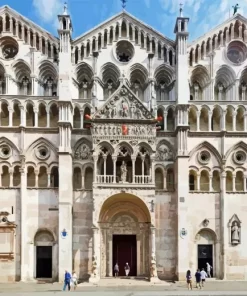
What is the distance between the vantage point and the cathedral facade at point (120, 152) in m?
32.5

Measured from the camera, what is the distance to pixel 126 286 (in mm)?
30391

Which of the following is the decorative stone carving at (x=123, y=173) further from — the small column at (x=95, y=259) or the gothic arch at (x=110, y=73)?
the gothic arch at (x=110, y=73)

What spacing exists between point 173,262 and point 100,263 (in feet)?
16.4

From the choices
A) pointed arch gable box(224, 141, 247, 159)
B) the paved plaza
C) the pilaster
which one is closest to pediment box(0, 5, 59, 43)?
the pilaster

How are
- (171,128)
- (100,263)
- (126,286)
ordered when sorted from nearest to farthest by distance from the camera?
(126,286) → (100,263) → (171,128)

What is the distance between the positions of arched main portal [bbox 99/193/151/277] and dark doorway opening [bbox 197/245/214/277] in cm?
367

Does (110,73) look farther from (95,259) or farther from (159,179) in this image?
(95,259)

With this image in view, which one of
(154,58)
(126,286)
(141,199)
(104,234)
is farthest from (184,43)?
(126,286)

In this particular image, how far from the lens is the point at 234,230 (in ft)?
109

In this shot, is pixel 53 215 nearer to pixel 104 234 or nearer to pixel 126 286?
pixel 104 234

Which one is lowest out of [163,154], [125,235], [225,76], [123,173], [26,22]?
[125,235]

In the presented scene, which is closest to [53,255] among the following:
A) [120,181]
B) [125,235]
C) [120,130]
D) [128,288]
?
[125,235]

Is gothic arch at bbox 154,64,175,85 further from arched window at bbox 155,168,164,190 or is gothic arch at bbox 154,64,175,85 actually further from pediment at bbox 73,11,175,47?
arched window at bbox 155,168,164,190

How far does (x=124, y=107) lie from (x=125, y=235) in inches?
355
